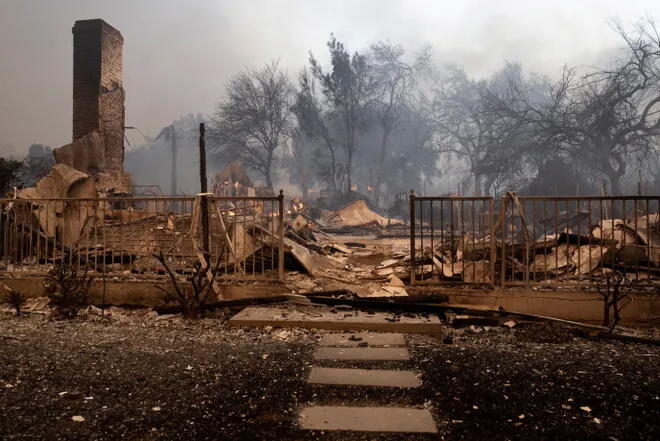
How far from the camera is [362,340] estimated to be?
17.7 ft

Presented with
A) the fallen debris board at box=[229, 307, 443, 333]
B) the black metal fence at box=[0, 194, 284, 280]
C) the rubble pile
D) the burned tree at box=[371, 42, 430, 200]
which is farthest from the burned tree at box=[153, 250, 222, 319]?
the burned tree at box=[371, 42, 430, 200]

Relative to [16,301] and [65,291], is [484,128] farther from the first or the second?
[16,301]

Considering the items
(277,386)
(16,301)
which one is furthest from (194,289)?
(277,386)

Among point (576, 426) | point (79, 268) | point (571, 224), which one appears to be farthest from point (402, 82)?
point (576, 426)

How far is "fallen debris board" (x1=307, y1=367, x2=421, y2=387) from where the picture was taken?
4.02m

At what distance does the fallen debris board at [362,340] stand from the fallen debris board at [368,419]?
1.73m

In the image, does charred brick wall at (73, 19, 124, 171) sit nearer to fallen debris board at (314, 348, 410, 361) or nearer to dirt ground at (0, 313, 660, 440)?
dirt ground at (0, 313, 660, 440)

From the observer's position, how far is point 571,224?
1562cm

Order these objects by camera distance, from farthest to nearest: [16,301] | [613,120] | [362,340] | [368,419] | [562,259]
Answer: [613,120], [562,259], [16,301], [362,340], [368,419]

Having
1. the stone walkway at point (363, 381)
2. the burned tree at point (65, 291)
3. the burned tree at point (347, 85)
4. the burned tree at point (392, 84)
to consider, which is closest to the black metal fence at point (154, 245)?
the burned tree at point (65, 291)

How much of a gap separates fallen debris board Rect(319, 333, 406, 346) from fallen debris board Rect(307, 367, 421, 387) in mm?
868

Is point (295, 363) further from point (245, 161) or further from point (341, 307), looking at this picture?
point (245, 161)

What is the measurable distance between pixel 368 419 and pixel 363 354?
5.04 feet

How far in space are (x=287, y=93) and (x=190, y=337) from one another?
3920 centimetres
